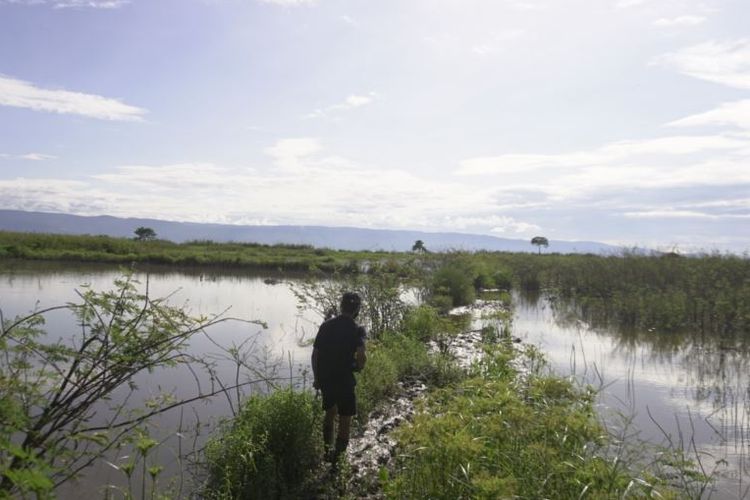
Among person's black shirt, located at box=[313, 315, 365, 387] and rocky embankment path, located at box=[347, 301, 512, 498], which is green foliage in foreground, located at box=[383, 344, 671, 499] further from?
person's black shirt, located at box=[313, 315, 365, 387]

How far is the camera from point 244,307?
2005cm

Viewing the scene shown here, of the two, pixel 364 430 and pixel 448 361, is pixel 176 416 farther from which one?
pixel 448 361

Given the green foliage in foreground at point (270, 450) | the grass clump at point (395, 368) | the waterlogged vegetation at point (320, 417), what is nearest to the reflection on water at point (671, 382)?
the waterlogged vegetation at point (320, 417)

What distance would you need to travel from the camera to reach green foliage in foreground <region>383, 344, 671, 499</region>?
420 centimetres

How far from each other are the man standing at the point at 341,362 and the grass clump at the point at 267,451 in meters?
0.32

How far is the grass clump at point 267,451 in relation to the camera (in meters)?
5.73

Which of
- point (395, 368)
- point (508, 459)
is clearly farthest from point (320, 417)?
point (395, 368)

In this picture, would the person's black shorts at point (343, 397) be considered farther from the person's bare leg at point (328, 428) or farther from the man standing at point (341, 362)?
the person's bare leg at point (328, 428)

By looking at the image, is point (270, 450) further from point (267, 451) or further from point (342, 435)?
point (342, 435)

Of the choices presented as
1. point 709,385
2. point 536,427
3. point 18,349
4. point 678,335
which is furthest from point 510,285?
point 18,349

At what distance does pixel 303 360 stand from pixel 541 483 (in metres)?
8.23

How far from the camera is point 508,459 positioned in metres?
5.13

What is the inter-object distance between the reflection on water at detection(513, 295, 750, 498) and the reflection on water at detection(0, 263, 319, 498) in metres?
5.42

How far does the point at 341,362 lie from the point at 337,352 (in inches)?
5.4
